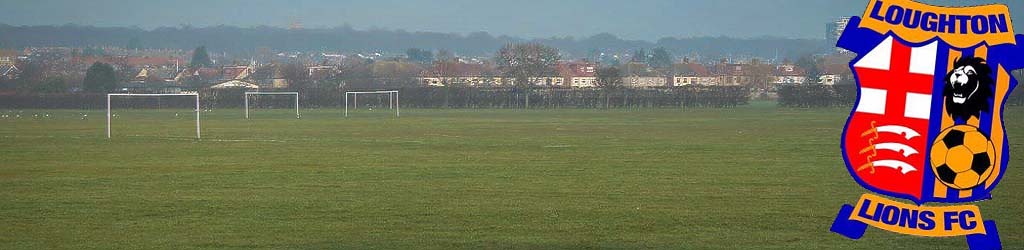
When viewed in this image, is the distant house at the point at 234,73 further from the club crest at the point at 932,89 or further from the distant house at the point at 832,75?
the club crest at the point at 932,89

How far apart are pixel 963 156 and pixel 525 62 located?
119577mm

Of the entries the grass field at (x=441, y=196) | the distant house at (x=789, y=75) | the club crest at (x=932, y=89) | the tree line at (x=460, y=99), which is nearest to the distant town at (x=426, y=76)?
the distant house at (x=789, y=75)

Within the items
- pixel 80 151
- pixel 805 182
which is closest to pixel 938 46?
pixel 805 182

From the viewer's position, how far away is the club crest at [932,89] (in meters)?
7.42

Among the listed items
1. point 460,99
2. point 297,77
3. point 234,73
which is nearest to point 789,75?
point 297,77

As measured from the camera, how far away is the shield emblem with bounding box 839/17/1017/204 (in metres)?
7.42

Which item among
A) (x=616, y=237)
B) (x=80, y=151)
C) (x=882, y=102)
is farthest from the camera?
(x=80, y=151)

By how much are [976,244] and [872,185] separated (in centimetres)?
87

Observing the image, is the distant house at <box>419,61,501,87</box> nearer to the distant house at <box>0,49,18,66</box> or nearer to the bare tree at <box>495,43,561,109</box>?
the bare tree at <box>495,43,561,109</box>

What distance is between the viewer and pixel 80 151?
1154 inches

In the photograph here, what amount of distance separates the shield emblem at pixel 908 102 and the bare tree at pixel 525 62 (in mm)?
116810

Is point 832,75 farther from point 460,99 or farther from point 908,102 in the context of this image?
point 908,102

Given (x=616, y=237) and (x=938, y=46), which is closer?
(x=938, y=46)

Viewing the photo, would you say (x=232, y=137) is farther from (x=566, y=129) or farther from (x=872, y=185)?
(x=872, y=185)
